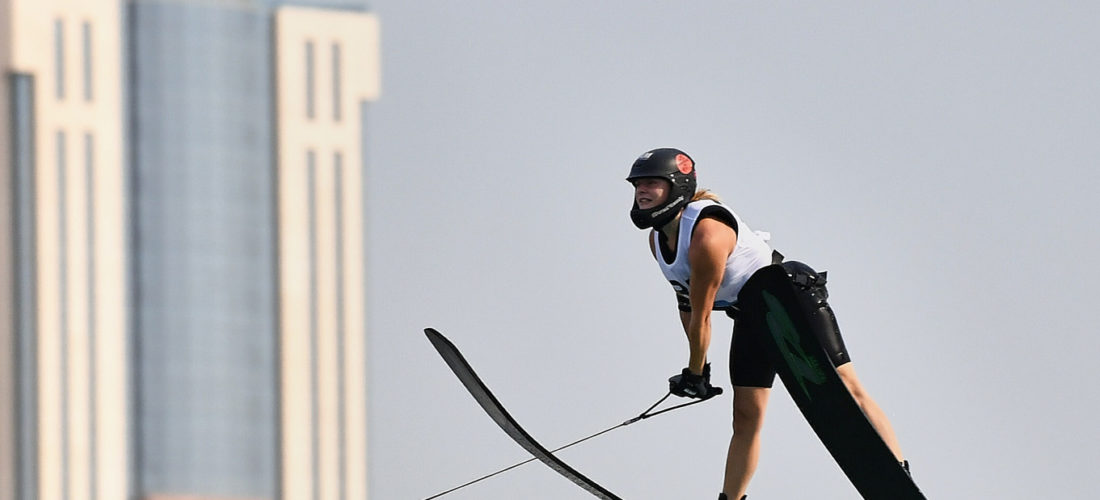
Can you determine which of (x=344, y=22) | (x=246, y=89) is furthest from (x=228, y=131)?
(x=344, y=22)

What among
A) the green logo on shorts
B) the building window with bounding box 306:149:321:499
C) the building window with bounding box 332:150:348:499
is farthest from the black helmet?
the building window with bounding box 306:149:321:499

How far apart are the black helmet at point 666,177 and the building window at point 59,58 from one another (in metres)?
74.5

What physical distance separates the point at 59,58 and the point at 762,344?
75.1m

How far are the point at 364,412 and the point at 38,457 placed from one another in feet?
55.0

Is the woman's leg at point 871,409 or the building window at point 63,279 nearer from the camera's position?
the woman's leg at point 871,409

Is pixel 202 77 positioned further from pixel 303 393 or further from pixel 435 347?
pixel 435 347

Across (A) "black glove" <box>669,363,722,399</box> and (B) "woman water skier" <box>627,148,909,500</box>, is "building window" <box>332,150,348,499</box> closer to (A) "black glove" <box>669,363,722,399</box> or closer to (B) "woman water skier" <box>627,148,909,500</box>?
(B) "woman water skier" <box>627,148,909,500</box>

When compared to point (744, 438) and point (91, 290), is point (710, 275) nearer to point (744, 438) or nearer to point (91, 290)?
point (744, 438)

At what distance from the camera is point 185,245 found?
89.7 m

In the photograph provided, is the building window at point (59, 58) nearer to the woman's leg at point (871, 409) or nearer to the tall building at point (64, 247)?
the tall building at point (64, 247)

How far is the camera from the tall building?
2906 inches

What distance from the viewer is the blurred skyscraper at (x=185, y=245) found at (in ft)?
251

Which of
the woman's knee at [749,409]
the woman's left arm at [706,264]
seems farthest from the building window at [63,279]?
the woman's left arm at [706,264]

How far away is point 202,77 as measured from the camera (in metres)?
87.2
